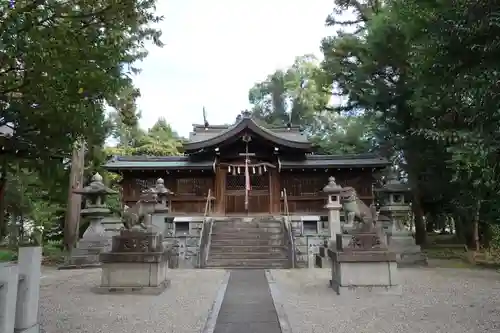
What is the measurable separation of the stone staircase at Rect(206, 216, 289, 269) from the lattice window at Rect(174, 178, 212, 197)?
160 inches

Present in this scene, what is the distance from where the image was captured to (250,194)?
73.6 ft

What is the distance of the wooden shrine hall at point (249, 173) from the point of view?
2192 centimetres

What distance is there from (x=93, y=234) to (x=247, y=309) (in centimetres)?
1167

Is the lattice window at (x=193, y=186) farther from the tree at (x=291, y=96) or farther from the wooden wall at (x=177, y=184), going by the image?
the tree at (x=291, y=96)

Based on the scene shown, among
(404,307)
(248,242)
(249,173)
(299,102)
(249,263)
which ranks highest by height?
(299,102)

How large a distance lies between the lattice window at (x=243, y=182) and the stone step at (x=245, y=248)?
665 centimetres

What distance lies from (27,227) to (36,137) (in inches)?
920

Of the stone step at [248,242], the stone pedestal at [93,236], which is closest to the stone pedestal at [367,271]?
the stone step at [248,242]

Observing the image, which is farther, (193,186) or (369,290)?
(193,186)

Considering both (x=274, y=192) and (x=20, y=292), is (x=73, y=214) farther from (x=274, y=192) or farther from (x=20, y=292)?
(x=20, y=292)

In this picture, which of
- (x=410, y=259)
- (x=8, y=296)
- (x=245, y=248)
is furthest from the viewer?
(x=245, y=248)

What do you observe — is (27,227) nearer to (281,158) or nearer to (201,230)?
(201,230)

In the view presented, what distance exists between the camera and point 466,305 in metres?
7.72

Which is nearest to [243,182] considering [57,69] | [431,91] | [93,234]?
[93,234]
